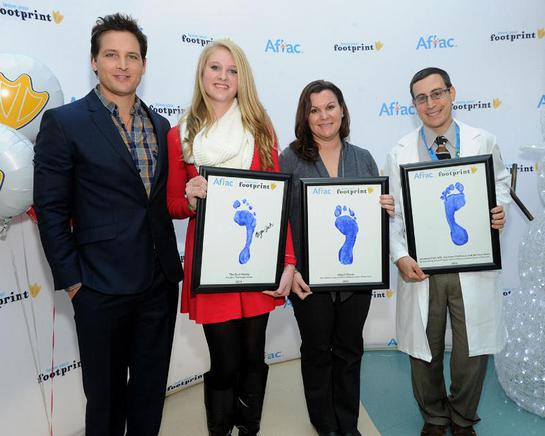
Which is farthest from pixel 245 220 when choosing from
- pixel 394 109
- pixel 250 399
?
pixel 394 109

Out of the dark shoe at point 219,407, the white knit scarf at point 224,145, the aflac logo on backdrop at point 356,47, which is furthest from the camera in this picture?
the aflac logo on backdrop at point 356,47

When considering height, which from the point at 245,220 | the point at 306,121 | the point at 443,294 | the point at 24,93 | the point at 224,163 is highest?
the point at 24,93

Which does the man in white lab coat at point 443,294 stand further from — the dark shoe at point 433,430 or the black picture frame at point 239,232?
the black picture frame at point 239,232

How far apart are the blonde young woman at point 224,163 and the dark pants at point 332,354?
0.20 meters

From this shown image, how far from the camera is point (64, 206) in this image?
5.60 ft

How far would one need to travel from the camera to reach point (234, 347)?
2020 mm

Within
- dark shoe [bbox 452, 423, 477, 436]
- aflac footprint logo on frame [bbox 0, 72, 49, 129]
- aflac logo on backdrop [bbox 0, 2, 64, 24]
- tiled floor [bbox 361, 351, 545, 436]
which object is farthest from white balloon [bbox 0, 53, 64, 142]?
dark shoe [bbox 452, 423, 477, 436]

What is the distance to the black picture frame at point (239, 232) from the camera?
1.85 meters

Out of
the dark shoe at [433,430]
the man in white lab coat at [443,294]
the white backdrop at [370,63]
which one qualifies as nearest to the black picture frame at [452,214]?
the man in white lab coat at [443,294]

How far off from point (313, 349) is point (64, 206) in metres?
1.29

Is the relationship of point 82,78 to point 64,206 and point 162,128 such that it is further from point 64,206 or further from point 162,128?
point 64,206

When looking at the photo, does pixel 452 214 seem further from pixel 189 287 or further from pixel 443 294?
pixel 189 287

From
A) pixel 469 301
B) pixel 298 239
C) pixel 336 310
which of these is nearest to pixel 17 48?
pixel 298 239

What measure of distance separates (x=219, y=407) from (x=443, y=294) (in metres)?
1.19
